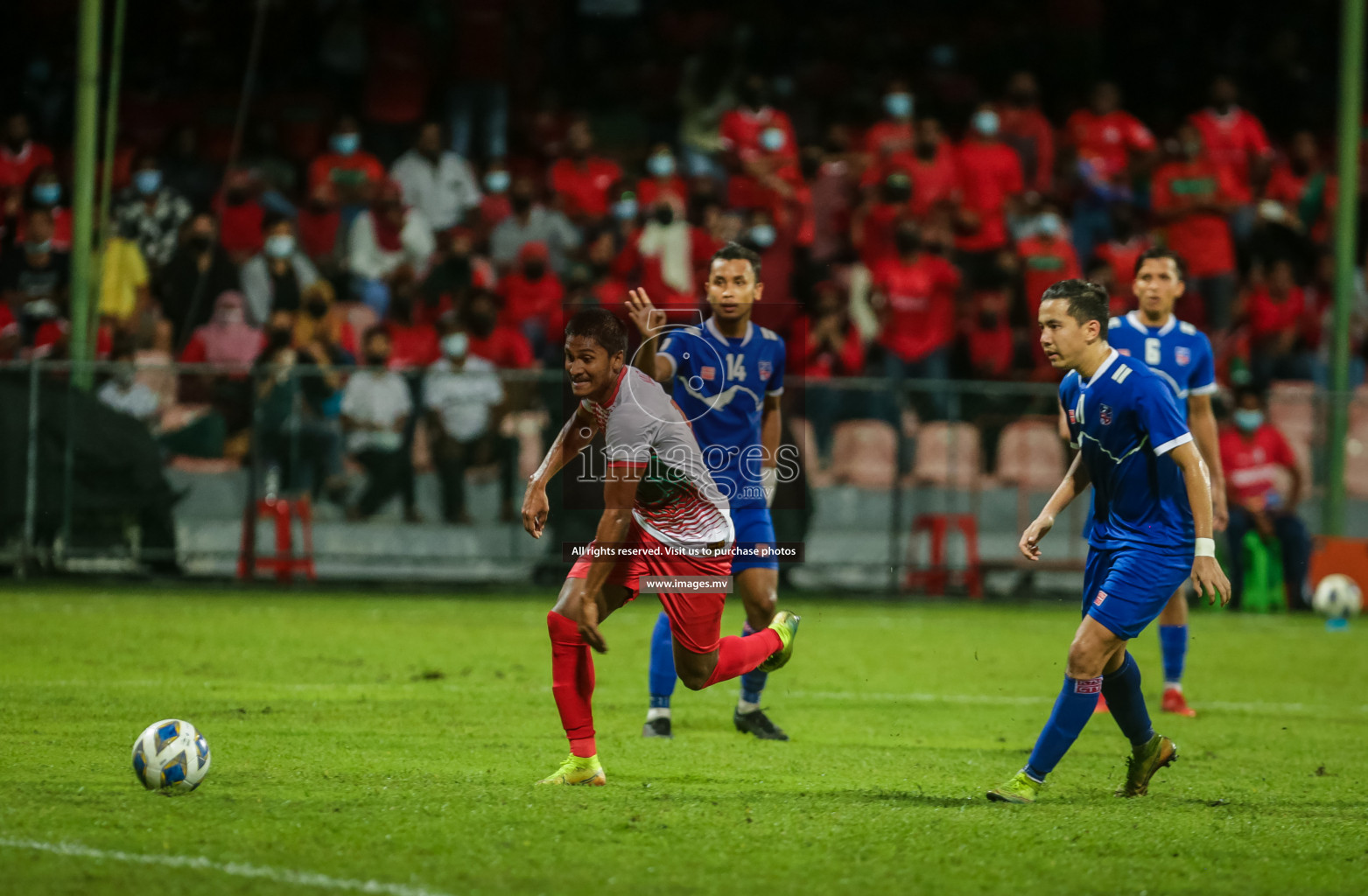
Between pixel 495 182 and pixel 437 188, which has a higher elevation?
pixel 495 182

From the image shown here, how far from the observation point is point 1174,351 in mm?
9625

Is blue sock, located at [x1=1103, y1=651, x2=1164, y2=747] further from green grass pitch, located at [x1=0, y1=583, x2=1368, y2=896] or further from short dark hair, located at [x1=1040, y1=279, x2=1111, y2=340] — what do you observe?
short dark hair, located at [x1=1040, y1=279, x2=1111, y2=340]

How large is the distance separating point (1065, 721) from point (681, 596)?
1.65m

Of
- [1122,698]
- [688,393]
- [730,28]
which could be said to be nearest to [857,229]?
[730,28]

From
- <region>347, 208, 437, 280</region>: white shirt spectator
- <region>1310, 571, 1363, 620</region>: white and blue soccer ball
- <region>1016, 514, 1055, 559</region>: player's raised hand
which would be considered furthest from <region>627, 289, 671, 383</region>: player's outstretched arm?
<region>347, 208, 437, 280</region>: white shirt spectator

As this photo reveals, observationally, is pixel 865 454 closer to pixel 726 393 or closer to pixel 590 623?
pixel 726 393

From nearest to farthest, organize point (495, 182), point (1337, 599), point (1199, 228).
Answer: point (1337, 599) → point (1199, 228) → point (495, 182)

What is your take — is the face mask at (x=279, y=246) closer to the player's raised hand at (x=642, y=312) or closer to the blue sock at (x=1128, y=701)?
the player's raised hand at (x=642, y=312)

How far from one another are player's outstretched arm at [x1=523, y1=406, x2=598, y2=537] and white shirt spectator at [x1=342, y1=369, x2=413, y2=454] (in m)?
8.32

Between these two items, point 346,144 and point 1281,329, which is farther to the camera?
point 346,144

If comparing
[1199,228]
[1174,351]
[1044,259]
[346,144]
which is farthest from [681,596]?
[1199,228]

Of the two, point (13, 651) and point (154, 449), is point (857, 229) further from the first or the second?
point (13, 651)

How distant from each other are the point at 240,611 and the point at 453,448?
2590 mm

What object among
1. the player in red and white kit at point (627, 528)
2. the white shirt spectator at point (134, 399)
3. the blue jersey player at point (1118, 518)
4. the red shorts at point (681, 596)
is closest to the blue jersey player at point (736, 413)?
the player in red and white kit at point (627, 528)
